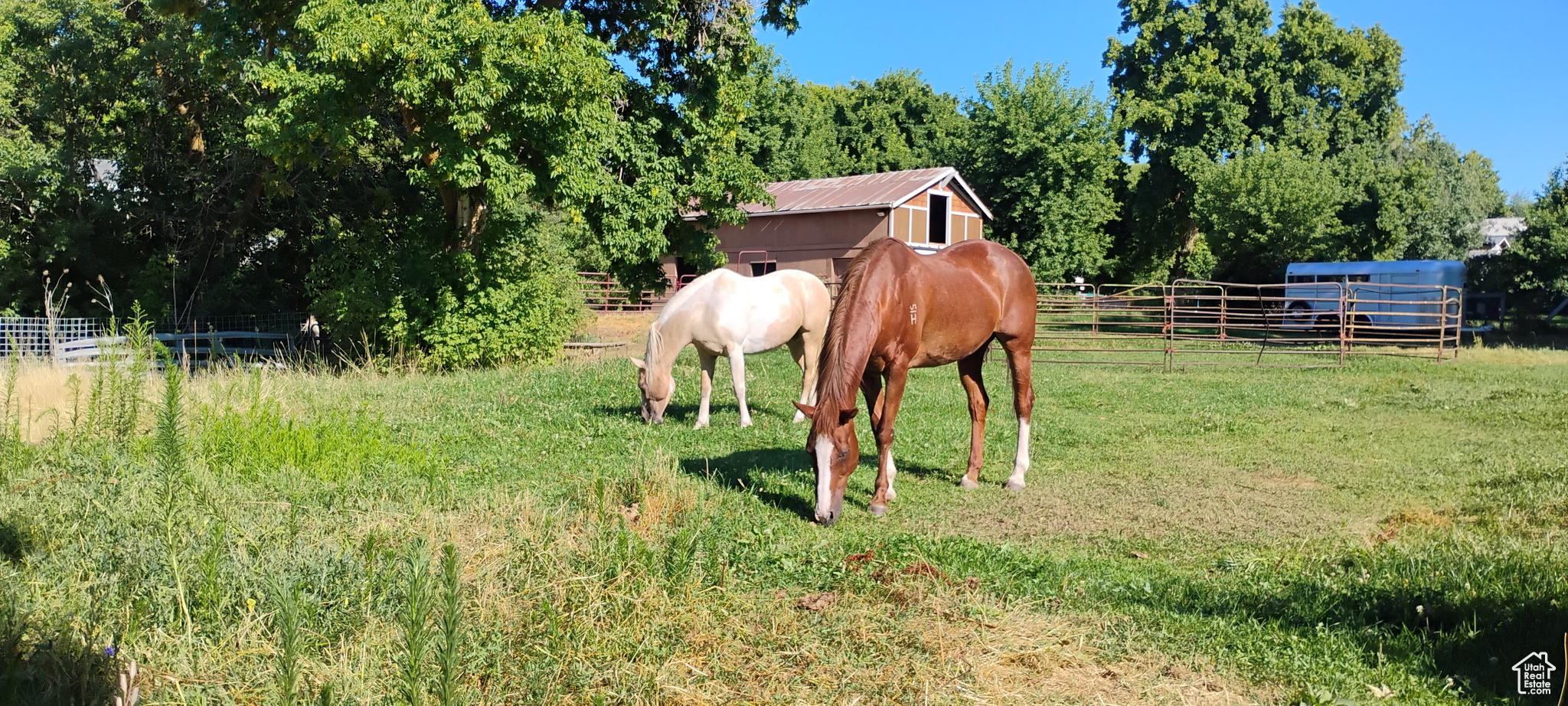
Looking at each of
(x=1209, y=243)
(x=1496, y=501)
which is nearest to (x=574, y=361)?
(x=1496, y=501)

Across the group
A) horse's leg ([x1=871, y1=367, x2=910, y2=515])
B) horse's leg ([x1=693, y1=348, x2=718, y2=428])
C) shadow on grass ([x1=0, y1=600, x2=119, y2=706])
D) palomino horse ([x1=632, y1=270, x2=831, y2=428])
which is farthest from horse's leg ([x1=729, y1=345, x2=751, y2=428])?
shadow on grass ([x1=0, y1=600, x2=119, y2=706])

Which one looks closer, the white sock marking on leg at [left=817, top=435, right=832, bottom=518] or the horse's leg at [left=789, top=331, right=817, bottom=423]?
the white sock marking on leg at [left=817, top=435, right=832, bottom=518]

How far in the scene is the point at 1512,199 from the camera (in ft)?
204

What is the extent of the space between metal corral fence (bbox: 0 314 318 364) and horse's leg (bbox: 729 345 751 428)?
316 inches

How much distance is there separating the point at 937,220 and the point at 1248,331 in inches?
417

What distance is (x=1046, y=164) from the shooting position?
34094mm

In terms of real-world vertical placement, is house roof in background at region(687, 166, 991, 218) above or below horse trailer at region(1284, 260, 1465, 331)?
above

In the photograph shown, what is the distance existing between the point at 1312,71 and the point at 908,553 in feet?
122

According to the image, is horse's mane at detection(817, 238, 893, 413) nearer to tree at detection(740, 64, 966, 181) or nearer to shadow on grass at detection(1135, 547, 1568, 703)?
shadow on grass at detection(1135, 547, 1568, 703)

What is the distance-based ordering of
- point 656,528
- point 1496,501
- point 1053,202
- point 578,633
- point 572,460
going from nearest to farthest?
point 578,633 < point 656,528 < point 1496,501 < point 572,460 < point 1053,202

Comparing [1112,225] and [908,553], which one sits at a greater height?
[1112,225]

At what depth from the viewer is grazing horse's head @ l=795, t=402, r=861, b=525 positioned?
578cm

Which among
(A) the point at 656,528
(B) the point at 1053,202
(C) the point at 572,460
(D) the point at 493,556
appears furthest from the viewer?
(B) the point at 1053,202

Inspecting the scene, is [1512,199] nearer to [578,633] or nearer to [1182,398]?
[1182,398]
